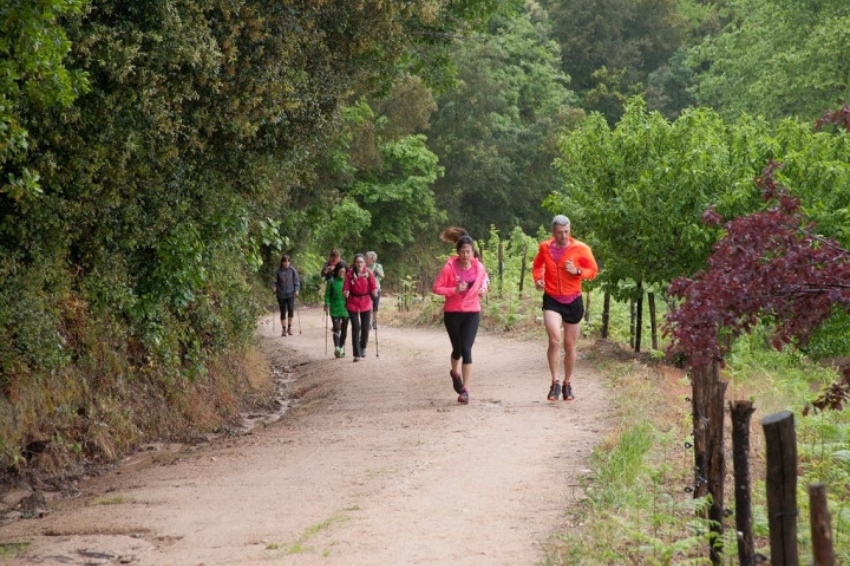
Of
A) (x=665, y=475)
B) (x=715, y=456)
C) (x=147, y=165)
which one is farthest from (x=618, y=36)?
(x=715, y=456)

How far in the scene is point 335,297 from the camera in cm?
2138

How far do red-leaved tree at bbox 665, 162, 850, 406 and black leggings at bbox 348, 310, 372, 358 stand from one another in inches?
551

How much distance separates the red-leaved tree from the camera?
20.5 feet

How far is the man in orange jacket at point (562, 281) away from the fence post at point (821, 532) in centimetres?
905

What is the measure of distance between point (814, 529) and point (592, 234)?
1469 centimetres

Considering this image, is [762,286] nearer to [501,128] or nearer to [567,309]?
[567,309]

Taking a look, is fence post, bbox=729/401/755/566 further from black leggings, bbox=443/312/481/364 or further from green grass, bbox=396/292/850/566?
black leggings, bbox=443/312/481/364

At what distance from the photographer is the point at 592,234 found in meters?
19.0

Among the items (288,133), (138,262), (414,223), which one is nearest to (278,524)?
(138,262)

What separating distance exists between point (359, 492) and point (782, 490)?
14.8 ft

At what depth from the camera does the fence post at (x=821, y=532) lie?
14.6 feet

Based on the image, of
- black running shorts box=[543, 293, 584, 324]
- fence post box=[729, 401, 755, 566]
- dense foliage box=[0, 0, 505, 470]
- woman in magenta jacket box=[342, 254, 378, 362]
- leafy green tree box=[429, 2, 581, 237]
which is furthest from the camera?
leafy green tree box=[429, 2, 581, 237]

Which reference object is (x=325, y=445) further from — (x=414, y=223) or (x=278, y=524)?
(x=414, y=223)

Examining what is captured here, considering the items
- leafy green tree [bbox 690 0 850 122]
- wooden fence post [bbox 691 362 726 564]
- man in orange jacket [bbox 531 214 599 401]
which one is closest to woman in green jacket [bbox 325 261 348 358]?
man in orange jacket [bbox 531 214 599 401]
